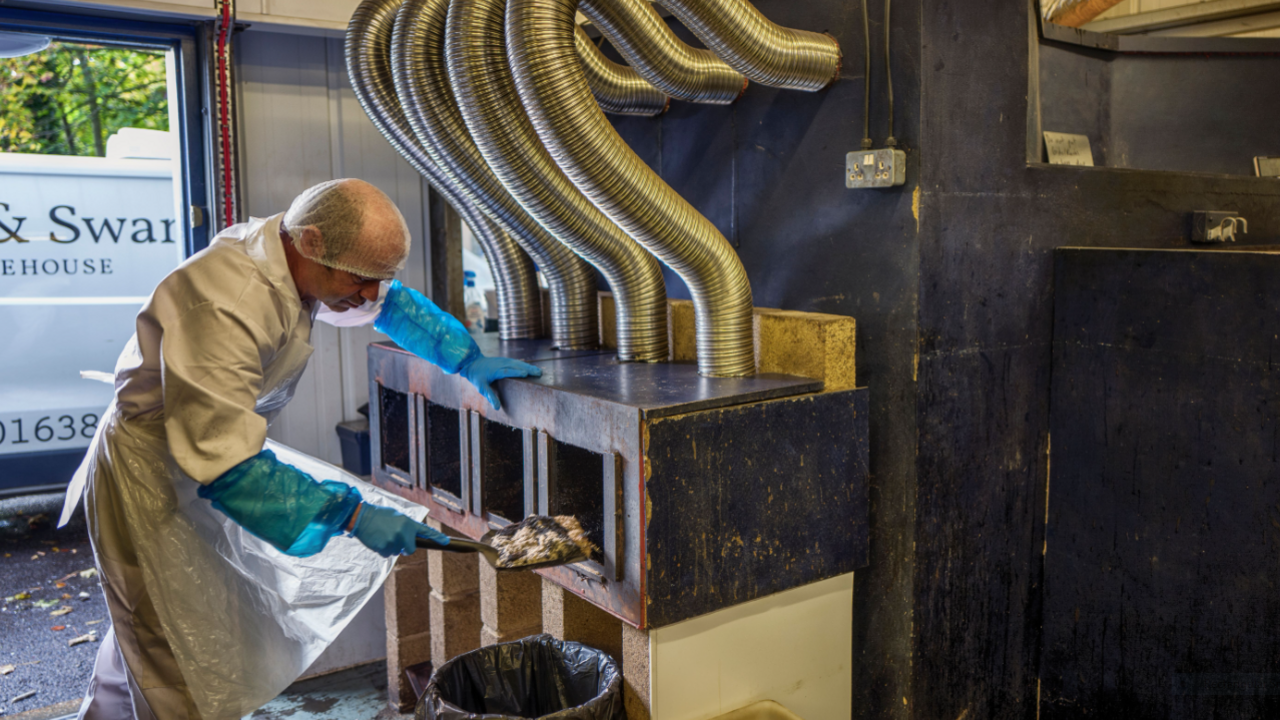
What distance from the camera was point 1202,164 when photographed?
3174 millimetres

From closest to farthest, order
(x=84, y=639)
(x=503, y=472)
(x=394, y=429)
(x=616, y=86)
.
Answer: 1. (x=503, y=472)
2. (x=616, y=86)
3. (x=394, y=429)
4. (x=84, y=639)

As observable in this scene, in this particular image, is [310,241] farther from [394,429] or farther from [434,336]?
[394,429]

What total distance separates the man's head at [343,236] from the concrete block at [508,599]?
2.93 ft

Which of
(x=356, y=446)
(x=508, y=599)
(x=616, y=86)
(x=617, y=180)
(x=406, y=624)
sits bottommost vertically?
(x=406, y=624)

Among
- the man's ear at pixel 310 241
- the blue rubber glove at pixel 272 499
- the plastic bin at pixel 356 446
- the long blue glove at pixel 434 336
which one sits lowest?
the plastic bin at pixel 356 446

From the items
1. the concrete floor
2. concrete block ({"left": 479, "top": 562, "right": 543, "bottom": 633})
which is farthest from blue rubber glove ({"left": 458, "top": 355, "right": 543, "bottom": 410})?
the concrete floor

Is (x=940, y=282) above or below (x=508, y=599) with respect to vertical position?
above

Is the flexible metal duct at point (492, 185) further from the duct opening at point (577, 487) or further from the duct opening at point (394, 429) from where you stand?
the duct opening at point (394, 429)

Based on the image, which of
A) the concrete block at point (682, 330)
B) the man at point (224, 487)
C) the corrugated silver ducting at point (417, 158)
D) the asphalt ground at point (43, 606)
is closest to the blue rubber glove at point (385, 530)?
the man at point (224, 487)

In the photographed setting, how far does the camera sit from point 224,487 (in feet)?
5.50

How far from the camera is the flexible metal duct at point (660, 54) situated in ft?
6.58

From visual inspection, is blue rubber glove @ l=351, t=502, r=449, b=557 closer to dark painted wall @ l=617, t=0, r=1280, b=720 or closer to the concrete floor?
dark painted wall @ l=617, t=0, r=1280, b=720

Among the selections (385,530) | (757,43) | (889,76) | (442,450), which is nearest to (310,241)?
(385,530)

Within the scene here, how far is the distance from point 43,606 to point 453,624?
2159 millimetres
